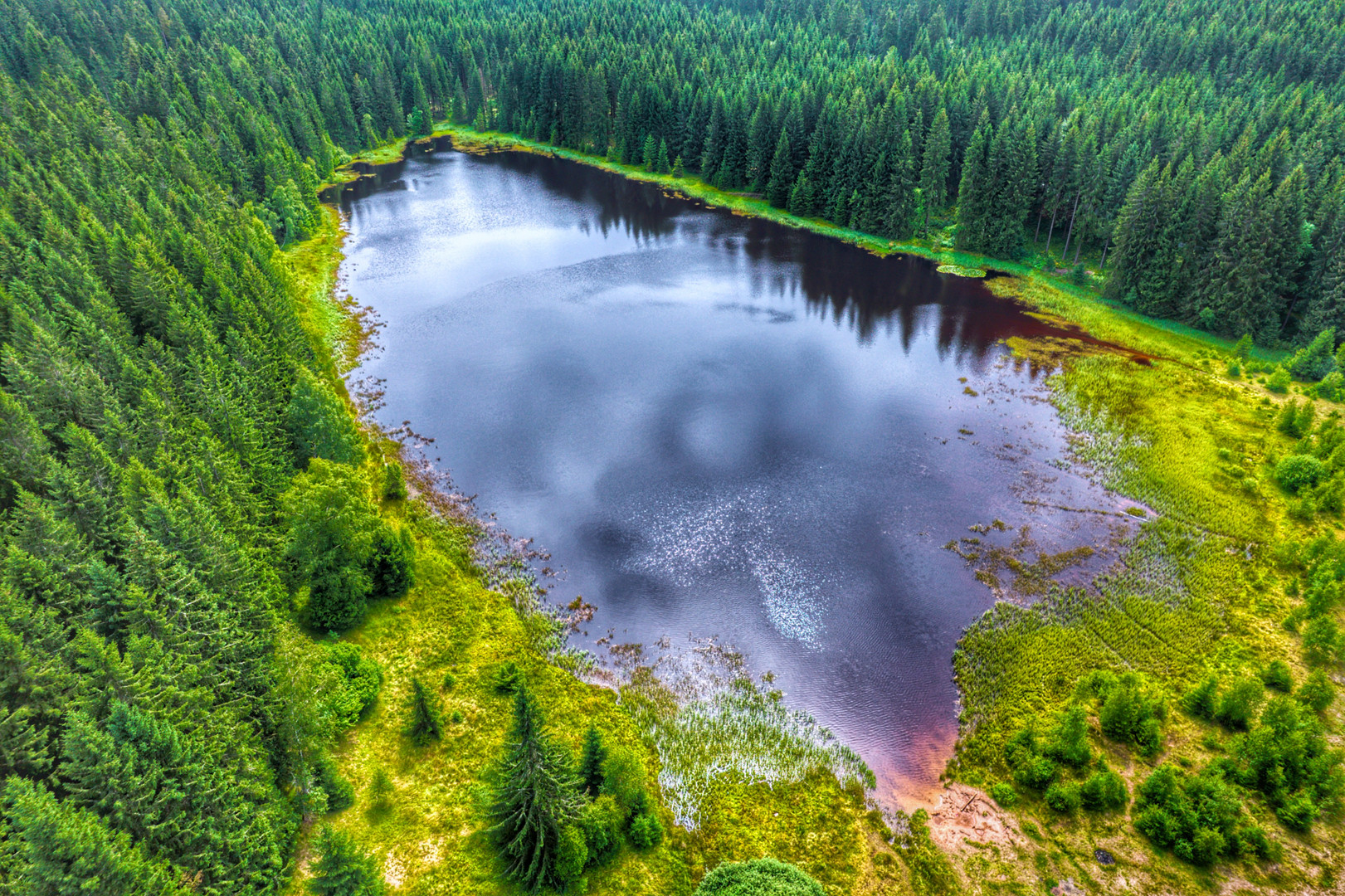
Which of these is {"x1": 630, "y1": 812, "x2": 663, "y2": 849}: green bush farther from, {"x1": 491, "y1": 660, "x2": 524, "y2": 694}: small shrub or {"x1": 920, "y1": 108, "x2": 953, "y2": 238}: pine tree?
{"x1": 920, "y1": 108, "x2": 953, "y2": 238}: pine tree

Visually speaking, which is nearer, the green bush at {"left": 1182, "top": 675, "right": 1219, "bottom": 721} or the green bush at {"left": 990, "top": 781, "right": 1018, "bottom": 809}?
the green bush at {"left": 990, "top": 781, "right": 1018, "bottom": 809}

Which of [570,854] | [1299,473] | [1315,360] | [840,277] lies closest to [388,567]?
[570,854]

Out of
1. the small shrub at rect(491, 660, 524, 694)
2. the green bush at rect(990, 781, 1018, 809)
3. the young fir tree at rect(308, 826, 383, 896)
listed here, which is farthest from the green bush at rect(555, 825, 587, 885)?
the green bush at rect(990, 781, 1018, 809)

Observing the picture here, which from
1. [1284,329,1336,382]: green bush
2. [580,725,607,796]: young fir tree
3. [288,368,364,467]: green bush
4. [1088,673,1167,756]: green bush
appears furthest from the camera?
[1284,329,1336,382]: green bush

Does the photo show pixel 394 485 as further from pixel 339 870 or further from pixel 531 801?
pixel 339 870

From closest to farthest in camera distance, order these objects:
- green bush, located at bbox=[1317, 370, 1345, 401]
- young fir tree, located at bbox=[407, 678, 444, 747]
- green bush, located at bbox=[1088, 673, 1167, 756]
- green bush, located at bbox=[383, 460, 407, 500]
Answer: young fir tree, located at bbox=[407, 678, 444, 747], green bush, located at bbox=[1088, 673, 1167, 756], green bush, located at bbox=[383, 460, 407, 500], green bush, located at bbox=[1317, 370, 1345, 401]

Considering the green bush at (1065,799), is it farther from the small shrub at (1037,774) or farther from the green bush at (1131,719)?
the green bush at (1131,719)
